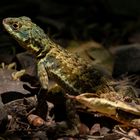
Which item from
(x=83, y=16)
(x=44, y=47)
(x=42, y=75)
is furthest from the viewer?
(x=83, y=16)

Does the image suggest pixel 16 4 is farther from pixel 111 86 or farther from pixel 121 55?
pixel 111 86

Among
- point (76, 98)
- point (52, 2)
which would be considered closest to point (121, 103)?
point (76, 98)

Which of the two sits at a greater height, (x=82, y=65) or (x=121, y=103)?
(x=82, y=65)

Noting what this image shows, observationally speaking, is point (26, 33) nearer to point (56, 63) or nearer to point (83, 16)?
point (56, 63)

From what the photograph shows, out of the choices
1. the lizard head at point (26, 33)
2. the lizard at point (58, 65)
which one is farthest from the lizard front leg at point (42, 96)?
the lizard head at point (26, 33)

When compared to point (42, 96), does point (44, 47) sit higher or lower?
higher

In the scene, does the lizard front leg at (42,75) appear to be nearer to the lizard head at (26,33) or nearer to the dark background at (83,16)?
the lizard head at (26,33)

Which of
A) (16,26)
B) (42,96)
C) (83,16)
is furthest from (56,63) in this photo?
(83,16)
